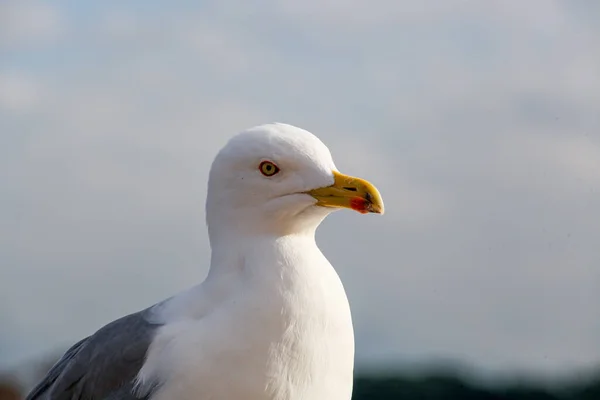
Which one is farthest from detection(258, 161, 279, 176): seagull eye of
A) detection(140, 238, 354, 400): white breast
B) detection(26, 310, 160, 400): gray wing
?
detection(26, 310, 160, 400): gray wing

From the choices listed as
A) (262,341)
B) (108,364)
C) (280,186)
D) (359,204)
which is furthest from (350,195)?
(108,364)

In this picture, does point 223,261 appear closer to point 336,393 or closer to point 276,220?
point 276,220

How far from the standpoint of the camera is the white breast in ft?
12.7

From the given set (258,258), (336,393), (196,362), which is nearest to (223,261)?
(258,258)

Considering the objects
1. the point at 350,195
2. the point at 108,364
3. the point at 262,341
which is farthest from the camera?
the point at 108,364

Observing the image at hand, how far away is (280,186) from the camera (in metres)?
4.02

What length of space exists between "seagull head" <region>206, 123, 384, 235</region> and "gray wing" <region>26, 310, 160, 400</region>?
616 millimetres

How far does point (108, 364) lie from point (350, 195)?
4.36 feet

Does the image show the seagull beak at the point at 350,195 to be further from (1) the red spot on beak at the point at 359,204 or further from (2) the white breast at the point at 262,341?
(2) the white breast at the point at 262,341

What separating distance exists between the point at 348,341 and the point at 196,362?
65cm

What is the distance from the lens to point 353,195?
401cm

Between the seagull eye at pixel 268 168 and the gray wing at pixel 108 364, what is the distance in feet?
2.65

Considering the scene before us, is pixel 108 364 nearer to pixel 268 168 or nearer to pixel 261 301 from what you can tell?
pixel 261 301

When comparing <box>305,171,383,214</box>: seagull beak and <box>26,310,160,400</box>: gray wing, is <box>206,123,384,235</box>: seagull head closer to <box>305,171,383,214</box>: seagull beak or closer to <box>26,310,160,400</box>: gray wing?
<box>305,171,383,214</box>: seagull beak
